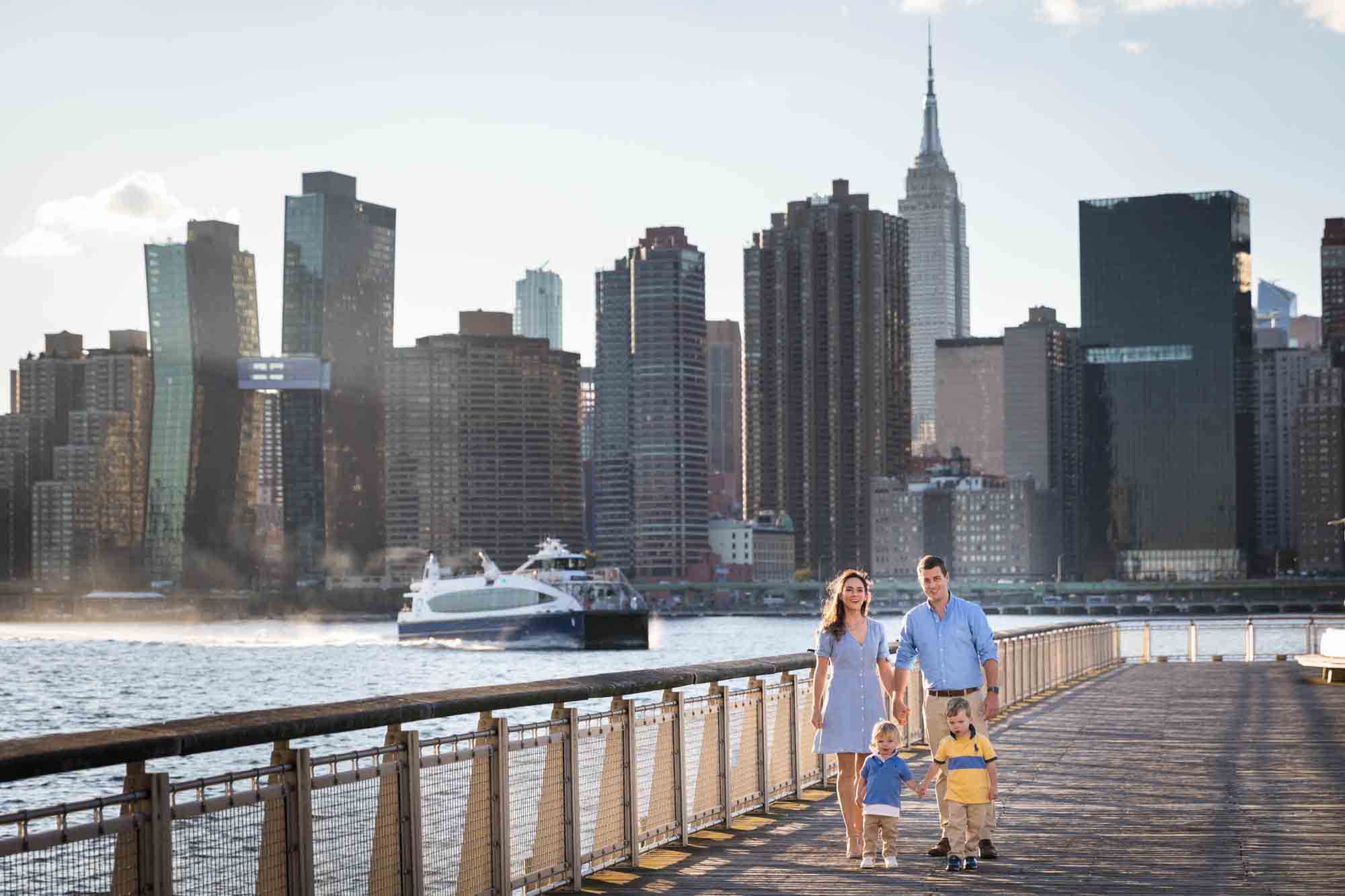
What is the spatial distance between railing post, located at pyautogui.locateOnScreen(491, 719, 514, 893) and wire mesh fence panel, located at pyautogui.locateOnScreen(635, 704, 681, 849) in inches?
85.2

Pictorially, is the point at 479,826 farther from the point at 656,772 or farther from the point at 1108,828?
the point at 1108,828

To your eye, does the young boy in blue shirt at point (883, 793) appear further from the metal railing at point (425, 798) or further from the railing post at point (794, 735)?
the railing post at point (794, 735)

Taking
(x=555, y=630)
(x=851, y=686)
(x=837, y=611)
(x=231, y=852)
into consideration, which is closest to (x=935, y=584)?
(x=837, y=611)

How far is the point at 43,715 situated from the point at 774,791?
6486 cm

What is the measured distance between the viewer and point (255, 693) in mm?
90812

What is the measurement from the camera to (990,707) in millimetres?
13023

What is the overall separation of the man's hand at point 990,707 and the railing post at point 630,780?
230 cm

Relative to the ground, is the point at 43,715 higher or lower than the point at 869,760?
lower

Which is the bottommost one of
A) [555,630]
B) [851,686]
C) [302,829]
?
[555,630]

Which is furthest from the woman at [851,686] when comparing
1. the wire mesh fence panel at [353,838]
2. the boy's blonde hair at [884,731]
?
the wire mesh fence panel at [353,838]

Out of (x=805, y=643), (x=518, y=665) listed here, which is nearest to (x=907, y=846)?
(x=518, y=665)

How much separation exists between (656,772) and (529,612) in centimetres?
11558

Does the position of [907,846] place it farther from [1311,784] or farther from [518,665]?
[518,665]

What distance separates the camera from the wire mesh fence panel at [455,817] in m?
10.7
